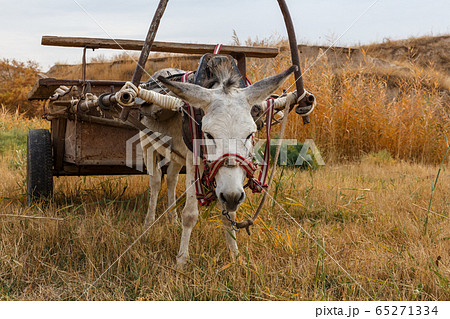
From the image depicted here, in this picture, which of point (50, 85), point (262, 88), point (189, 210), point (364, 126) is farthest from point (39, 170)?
point (364, 126)

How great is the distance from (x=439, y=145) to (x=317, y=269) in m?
5.98

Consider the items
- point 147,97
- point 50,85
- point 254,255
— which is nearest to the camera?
point 147,97

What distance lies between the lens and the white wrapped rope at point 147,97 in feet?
9.21

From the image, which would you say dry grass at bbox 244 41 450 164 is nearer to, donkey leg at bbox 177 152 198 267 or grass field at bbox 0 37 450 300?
grass field at bbox 0 37 450 300

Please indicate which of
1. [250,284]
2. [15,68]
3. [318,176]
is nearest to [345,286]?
[250,284]

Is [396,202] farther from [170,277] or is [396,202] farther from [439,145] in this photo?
[439,145]

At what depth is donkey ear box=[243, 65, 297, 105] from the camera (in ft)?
9.11

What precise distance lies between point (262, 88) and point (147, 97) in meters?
0.82

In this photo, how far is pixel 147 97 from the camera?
2.94 m

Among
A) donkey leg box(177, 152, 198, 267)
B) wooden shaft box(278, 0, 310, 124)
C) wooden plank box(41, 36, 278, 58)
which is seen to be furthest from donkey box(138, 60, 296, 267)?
wooden plank box(41, 36, 278, 58)

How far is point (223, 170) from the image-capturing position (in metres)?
2.60

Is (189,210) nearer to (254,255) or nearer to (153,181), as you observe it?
(254,255)

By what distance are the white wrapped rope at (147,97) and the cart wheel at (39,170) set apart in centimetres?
228

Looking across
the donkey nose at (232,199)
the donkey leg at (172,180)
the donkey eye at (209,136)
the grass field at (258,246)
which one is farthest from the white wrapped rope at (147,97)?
the donkey leg at (172,180)
